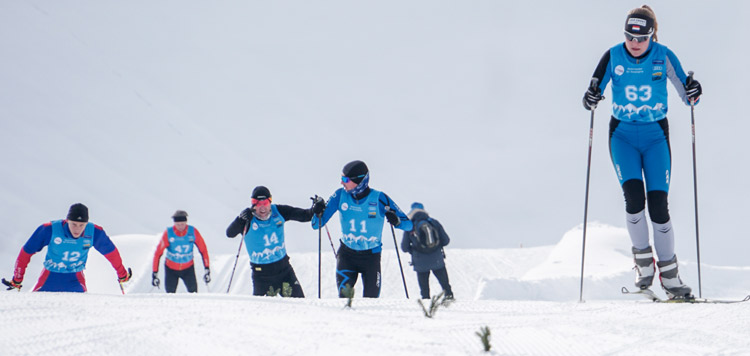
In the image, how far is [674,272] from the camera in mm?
5648

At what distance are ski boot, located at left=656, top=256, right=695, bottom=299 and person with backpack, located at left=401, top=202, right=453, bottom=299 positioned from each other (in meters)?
4.93

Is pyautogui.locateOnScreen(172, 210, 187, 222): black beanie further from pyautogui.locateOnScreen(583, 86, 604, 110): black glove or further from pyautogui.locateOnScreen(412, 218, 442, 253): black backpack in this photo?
pyautogui.locateOnScreen(583, 86, 604, 110): black glove

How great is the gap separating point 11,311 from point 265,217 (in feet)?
14.1

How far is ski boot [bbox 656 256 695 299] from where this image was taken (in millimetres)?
5535

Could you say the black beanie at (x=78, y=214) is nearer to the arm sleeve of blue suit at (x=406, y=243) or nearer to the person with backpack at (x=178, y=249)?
the person with backpack at (x=178, y=249)

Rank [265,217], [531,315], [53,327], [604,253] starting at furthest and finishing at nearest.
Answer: [604,253] < [265,217] < [531,315] < [53,327]

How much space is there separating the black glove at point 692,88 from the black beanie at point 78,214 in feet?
22.1

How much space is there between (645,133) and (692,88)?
0.60 meters

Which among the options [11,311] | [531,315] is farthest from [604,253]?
[11,311]

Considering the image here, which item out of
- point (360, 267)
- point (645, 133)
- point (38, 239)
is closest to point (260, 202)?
point (360, 267)

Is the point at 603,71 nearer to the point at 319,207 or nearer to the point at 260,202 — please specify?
the point at 319,207

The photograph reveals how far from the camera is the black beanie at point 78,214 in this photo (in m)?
8.06

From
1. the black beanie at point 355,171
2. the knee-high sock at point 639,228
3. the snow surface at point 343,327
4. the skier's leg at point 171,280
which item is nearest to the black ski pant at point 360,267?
the black beanie at point 355,171

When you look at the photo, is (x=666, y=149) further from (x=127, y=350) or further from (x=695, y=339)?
(x=127, y=350)
